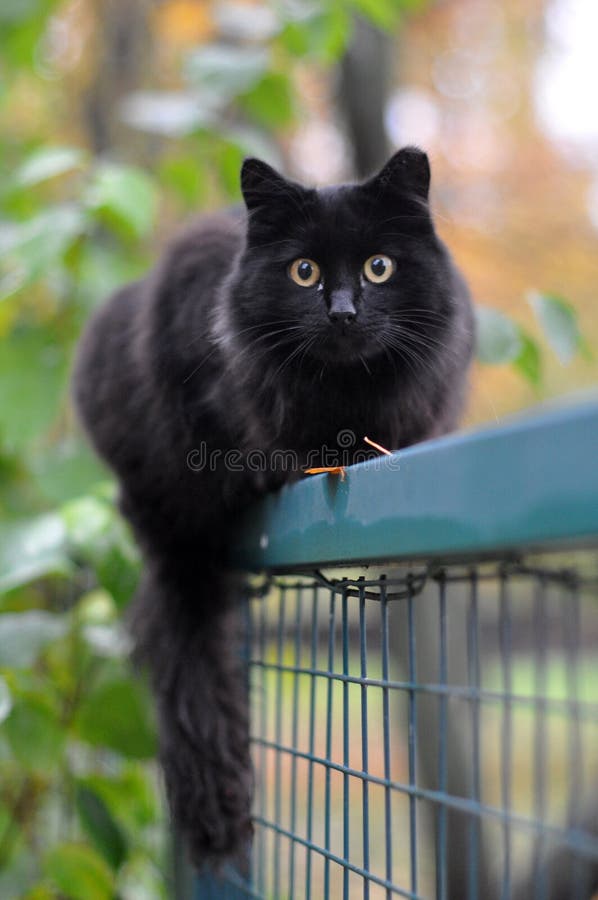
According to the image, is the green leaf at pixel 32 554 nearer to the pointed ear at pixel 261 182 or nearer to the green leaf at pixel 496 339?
the pointed ear at pixel 261 182

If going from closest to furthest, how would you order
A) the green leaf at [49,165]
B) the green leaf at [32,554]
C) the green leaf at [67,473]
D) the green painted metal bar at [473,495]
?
the green painted metal bar at [473,495] → the green leaf at [32,554] → the green leaf at [49,165] → the green leaf at [67,473]

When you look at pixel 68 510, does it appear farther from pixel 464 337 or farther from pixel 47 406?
pixel 464 337

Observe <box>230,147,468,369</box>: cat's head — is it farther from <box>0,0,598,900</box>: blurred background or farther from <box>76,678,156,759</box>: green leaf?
<box>76,678,156,759</box>: green leaf

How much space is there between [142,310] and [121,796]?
3.06ft

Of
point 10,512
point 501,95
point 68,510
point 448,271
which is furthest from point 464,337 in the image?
point 501,95

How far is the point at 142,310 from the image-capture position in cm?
176

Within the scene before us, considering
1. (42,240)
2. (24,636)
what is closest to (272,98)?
(42,240)

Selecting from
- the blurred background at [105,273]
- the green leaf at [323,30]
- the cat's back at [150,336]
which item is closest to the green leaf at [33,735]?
the blurred background at [105,273]

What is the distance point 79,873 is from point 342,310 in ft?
3.39

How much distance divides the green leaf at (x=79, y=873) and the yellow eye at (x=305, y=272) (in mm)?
1021

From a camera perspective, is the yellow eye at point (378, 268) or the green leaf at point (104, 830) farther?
the green leaf at point (104, 830)

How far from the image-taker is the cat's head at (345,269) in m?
1.30

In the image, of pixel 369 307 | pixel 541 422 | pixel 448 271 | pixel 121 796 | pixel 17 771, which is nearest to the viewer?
pixel 541 422

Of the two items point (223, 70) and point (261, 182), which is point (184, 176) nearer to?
point (223, 70)
